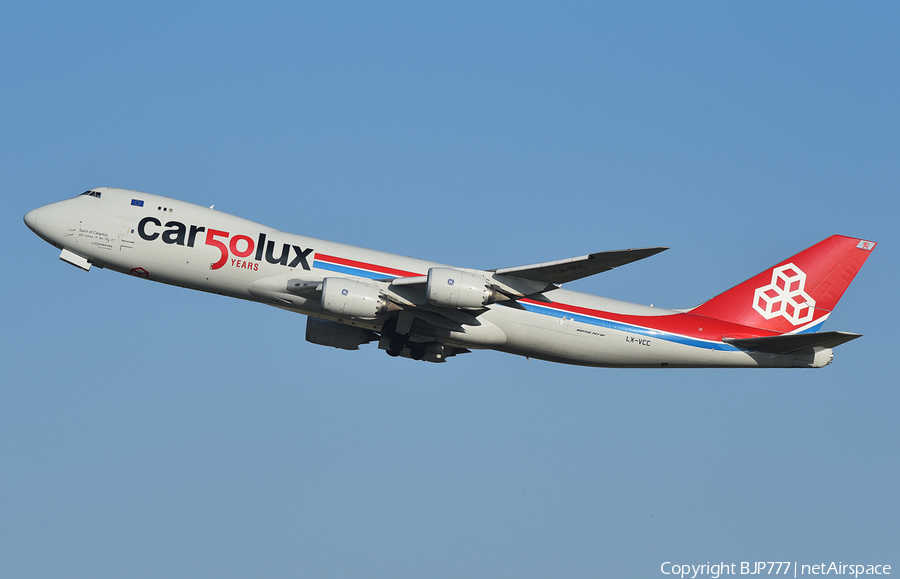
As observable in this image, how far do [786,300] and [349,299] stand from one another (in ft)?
61.1

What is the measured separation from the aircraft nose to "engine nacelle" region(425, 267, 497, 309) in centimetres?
1498

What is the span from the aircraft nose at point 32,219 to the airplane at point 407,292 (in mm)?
53

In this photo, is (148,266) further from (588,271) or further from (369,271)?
(588,271)

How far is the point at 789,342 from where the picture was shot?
116ft

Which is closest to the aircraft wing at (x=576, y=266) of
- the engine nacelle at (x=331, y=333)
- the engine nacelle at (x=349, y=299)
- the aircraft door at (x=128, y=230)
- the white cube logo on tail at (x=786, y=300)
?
the engine nacelle at (x=349, y=299)

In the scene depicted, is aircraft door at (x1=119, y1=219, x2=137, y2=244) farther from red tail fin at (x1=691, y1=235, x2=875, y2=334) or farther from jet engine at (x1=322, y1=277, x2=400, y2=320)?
red tail fin at (x1=691, y1=235, x2=875, y2=334)

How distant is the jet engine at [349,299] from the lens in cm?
3225

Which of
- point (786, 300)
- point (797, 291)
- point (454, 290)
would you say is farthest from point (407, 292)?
point (797, 291)

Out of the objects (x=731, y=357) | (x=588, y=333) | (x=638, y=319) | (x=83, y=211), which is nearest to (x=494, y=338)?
(x=588, y=333)

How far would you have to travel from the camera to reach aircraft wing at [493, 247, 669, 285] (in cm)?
3003

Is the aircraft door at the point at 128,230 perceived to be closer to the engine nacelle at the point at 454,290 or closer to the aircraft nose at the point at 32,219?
the aircraft nose at the point at 32,219

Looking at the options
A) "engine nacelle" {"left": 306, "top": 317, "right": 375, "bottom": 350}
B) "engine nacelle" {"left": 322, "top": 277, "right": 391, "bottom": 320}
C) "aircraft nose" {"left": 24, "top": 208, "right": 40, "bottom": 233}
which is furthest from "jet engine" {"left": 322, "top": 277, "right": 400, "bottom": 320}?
"aircraft nose" {"left": 24, "top": 208, "right": 40, "bottom": 233}

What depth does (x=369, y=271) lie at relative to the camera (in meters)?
34.2

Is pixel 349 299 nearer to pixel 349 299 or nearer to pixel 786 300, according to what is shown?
pixel 349 299
